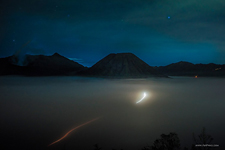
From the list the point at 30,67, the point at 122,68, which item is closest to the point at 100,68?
the point at 122,68

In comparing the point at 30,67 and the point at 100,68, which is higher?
the point at 30,67

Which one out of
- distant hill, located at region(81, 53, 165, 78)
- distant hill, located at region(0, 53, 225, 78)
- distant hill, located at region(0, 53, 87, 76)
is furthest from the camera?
distant hill, located at region(0, 53, 87, 76)

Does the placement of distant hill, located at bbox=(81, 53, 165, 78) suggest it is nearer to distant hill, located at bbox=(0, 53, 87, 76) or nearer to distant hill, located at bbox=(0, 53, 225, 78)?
distant hill, located at bbox=(0, 53, 225, 78)

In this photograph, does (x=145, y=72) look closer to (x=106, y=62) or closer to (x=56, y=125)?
(x=106, y=62)

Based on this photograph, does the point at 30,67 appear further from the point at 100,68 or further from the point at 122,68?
the point at 122,68

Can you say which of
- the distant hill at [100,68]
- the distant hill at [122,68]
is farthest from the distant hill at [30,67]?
the distant hill at [122,68]

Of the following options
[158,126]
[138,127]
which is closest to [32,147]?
[138,127]

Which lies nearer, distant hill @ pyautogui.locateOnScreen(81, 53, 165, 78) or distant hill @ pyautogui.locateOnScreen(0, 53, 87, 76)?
distant hill @ pyautogui.locateOnScreen(81, 53, 165, 78)

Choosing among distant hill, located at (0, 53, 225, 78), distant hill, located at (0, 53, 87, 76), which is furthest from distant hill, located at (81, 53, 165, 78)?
distant hill, located at (0, 53, 87, 76)
